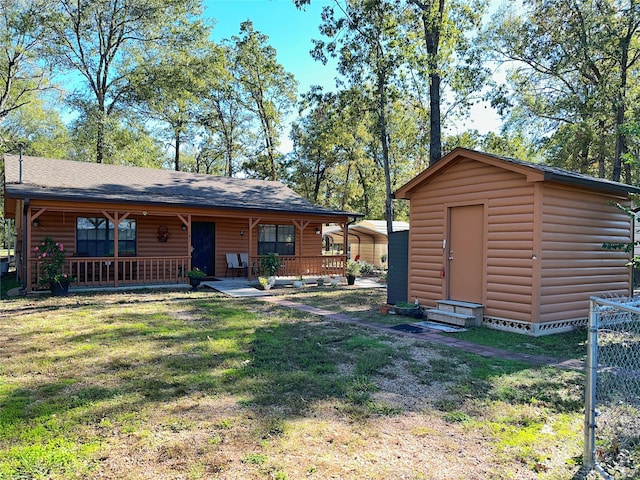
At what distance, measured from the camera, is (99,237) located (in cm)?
1264

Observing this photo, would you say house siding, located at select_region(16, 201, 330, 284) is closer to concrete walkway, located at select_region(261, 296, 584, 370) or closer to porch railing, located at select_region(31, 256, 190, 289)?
porch railing, located at select_region(31, 256, 190, 289)

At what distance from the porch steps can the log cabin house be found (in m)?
6.76

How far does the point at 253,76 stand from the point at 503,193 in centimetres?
Answer: 2286

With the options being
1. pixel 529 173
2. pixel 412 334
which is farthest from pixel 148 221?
pixel 529 173

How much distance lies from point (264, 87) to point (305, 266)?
16.5 meters

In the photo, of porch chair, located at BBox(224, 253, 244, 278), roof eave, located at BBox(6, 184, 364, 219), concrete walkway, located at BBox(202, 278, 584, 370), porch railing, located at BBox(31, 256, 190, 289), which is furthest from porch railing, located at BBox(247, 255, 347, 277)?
porch railing, located at BBox(31, 256, 190, 289)

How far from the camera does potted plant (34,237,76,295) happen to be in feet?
33.6

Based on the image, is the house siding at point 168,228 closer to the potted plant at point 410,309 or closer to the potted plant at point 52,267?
the potted plant at point 52,267

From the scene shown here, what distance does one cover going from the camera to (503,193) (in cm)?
715

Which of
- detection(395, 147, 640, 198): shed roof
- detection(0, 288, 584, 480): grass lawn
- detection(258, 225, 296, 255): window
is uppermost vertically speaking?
detection(395, 147, 640, 198): shed roof

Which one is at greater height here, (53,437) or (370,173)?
(370,173)

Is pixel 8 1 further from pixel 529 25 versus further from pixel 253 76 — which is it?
pixel 529 25

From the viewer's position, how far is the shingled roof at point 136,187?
11.0 metres

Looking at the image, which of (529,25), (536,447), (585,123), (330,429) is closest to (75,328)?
(330,429)
